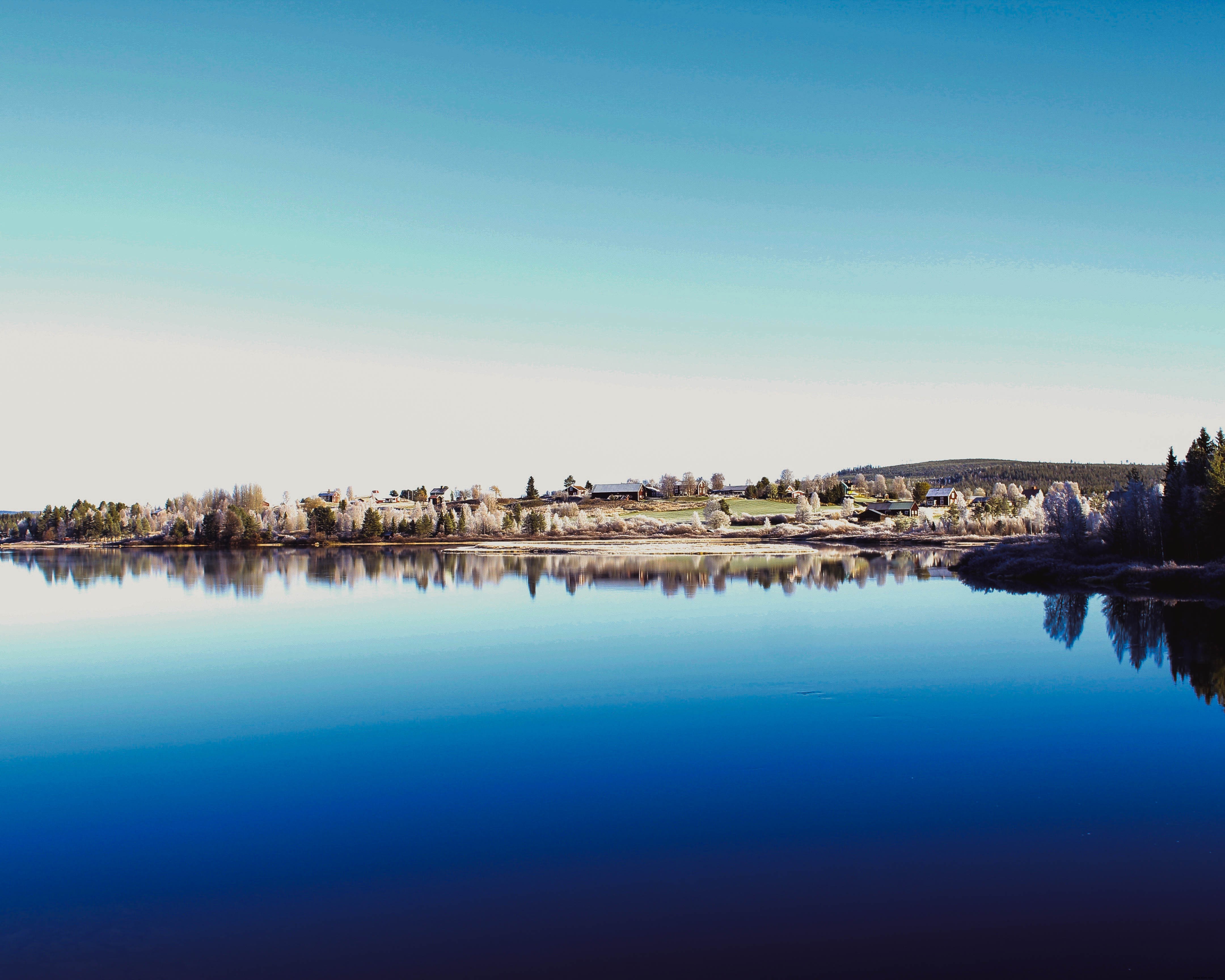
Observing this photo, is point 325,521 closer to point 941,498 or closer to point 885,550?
point 885,550

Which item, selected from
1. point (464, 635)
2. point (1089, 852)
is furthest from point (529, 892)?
point (464, 635)

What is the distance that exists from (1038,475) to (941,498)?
59.6 meters

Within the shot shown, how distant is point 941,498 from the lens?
121m

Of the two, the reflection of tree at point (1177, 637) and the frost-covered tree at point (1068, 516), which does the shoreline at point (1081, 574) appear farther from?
the reflection of tree at point (1177, 637)

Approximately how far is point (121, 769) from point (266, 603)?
24593mm

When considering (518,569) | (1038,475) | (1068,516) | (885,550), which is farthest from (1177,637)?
(1038,475)

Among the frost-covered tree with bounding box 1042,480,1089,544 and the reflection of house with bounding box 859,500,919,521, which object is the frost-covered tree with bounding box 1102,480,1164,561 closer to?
the frost-covered tree with bounding box 1042,480,1089,544

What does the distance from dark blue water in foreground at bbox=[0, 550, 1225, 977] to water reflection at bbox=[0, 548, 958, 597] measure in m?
19.3

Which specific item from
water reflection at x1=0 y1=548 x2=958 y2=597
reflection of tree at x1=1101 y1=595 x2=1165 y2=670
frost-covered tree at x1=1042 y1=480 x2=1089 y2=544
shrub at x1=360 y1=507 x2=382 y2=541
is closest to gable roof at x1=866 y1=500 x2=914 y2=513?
water reflection at x1=0 y1=548 x2=958 y2=597

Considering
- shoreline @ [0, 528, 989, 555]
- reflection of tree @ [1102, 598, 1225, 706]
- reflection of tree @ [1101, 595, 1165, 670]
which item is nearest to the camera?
reflection of tree @ [1102, 598, 1225, 706]

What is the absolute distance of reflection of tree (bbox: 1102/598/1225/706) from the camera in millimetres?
17584

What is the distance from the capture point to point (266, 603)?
35656 millimetres

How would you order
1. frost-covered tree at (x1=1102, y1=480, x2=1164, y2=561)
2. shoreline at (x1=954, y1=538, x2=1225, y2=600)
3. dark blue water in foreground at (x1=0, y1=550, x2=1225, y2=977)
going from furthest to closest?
1. frost-covered tree at (x1=1102, y1=480, x2=1164, y2=561)
2. shoreline at (x1=954, y1=538, x2=1225, y2=600)
3. dark blue water in foreground at (x1=0, y1=550, x2=1225, y2=977)

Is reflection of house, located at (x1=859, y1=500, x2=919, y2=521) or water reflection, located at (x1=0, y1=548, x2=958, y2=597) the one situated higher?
reflection of house, located at (x1=859, y1=500, x2=919, y2=521)
